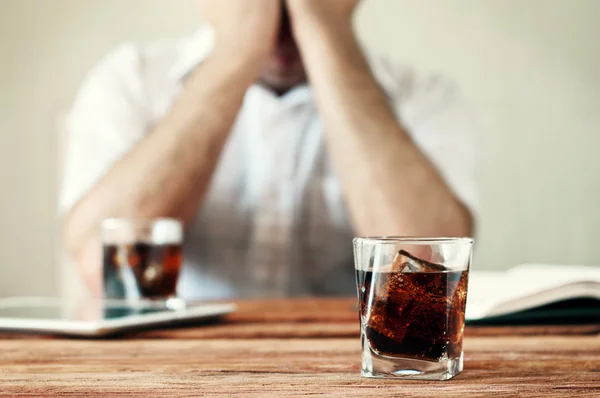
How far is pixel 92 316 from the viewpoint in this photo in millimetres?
678

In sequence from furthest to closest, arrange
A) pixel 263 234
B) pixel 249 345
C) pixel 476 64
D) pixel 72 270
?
pixel 476 64
pixel 72 270
pixel 263 234
pixel 249 345

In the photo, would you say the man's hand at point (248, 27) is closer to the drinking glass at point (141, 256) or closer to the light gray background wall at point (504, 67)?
the drinking glass at point (141, 256)

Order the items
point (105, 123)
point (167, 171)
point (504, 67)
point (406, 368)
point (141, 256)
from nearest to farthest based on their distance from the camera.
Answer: point (406, 368), point (141, 256), point (167, 171), point (105, 123), point (504, 67)

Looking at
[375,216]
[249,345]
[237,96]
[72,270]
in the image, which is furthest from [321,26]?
[72,270]

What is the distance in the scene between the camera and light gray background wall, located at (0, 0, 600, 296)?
2529 millimetres

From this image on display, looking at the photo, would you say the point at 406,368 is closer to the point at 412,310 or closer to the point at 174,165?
the point at 412,310

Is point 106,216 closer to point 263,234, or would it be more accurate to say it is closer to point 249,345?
point 263,234

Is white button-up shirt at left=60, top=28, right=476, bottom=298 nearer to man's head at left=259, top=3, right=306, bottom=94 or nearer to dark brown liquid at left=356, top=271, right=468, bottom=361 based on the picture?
man's head at left=259, top=3, right=306, bottom=94

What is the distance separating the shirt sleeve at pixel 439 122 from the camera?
1579mm

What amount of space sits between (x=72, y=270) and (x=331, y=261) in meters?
1.19

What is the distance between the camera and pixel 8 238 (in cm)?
248

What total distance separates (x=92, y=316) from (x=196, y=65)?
0.91m

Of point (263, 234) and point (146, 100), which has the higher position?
point (146, 100)

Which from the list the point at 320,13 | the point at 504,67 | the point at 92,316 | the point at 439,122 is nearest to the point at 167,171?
the point at 320,13
